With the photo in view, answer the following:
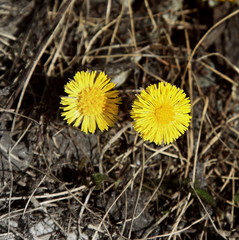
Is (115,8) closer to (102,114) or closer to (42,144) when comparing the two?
(102,114)

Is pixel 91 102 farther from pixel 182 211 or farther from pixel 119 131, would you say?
pixel 182 211

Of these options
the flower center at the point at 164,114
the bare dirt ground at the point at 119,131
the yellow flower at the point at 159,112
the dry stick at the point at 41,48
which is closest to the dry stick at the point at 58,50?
the bare dirt ground at the point at 119,131

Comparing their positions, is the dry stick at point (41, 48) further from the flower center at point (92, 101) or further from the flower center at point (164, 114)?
the flower center at point (164, 114)

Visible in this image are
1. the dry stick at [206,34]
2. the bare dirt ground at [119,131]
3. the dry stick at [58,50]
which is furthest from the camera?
the dry stick at [206,34]

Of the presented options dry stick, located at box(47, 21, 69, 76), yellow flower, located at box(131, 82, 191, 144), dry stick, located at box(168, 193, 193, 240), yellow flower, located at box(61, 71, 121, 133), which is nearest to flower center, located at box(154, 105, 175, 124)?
yellow flower, located at box(131, 82, 191, 144)

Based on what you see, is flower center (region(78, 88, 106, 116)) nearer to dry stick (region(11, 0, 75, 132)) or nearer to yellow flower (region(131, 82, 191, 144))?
yellow flower (region(131, 82, 191, 144))

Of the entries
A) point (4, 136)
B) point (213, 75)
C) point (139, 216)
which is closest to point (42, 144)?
point (4, 136)

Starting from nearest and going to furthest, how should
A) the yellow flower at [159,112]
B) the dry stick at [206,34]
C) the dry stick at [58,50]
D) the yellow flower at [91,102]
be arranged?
the yellow flower at [159,112] → the yellow flower at [91,102] → the dry stick at [58,50] → the dry stick at [206,34]
